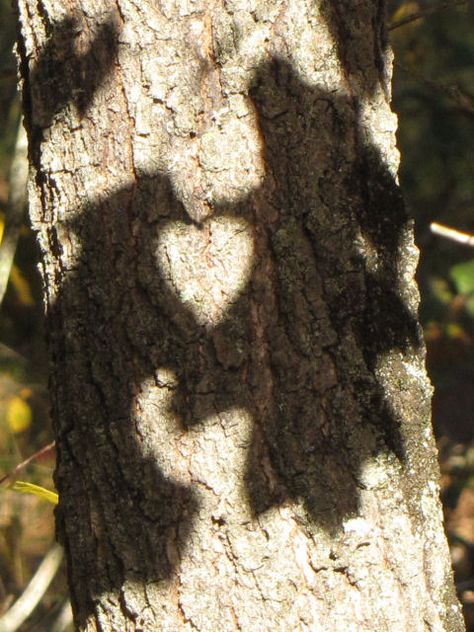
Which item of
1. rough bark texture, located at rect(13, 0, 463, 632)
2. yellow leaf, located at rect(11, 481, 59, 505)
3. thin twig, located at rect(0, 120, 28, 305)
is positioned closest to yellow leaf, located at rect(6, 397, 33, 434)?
thin twig, located at rect(0, 120, 28, 305)

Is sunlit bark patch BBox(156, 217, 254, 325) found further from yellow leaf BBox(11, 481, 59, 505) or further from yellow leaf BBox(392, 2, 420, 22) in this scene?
yellow leaf BBox(392, 2, 420, 22)

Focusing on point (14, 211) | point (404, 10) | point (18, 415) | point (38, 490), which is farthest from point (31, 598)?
point (404, 10)

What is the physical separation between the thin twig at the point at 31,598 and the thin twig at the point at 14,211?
0.77m

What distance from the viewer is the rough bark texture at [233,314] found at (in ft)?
4.67

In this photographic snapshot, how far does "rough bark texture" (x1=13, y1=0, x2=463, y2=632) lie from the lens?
1423mm

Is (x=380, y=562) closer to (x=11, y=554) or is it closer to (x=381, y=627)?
(x=381, y=627)

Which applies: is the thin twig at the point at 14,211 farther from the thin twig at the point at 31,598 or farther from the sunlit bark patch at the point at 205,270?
the sunlit bark patch at the point at 205,270

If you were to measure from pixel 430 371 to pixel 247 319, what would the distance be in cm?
297

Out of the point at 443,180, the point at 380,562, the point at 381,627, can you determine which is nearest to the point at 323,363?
the point at 380,562

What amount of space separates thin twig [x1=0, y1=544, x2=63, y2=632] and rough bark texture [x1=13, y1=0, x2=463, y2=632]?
40.8 inches

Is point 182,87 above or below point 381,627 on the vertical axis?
above

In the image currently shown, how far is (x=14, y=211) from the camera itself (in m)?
2.38

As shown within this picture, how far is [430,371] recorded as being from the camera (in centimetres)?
425

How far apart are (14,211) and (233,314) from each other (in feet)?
3.78
